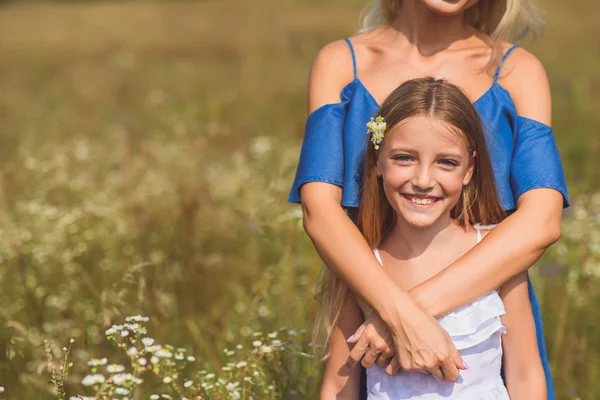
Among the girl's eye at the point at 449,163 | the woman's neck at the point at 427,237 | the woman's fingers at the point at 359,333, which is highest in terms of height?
the girl's eye at the point at 449,163

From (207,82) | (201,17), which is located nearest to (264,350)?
(207,82)

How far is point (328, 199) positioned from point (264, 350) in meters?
0.64

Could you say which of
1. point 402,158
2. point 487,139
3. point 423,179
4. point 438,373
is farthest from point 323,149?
point 438,373

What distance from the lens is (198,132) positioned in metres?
8.05

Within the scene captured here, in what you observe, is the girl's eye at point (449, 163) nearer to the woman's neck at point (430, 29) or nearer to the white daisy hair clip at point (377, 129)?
the white daisy hair clip at point (377, 129)

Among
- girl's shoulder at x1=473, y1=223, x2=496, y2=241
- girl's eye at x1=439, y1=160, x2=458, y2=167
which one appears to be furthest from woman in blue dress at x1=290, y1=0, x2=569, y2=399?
girl's eye at x1=439, y1=160, x2=458, y2=167

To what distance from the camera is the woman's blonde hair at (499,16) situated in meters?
3.18

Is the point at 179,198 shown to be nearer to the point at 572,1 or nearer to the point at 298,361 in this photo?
the point at 298,361

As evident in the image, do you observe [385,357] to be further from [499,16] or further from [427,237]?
[499,16]

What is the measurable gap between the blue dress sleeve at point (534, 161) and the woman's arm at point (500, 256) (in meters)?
0.02

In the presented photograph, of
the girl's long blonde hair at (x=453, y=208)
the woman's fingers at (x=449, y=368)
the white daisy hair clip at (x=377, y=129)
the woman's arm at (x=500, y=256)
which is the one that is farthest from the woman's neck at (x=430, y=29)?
the woman's fingers at (x=449, y=368)

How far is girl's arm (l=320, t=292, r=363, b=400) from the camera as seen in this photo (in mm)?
2912

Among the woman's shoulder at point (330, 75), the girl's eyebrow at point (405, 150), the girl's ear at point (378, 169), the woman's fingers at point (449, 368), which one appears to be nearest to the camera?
the woman's fingers at point (449, 368)

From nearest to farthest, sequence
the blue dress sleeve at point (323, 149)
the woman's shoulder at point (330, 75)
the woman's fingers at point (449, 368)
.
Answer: the woman's fingers at point (449, 368), the blue dress sleeve at point (323, 149), the woman's shoulder at point (330, 75)
